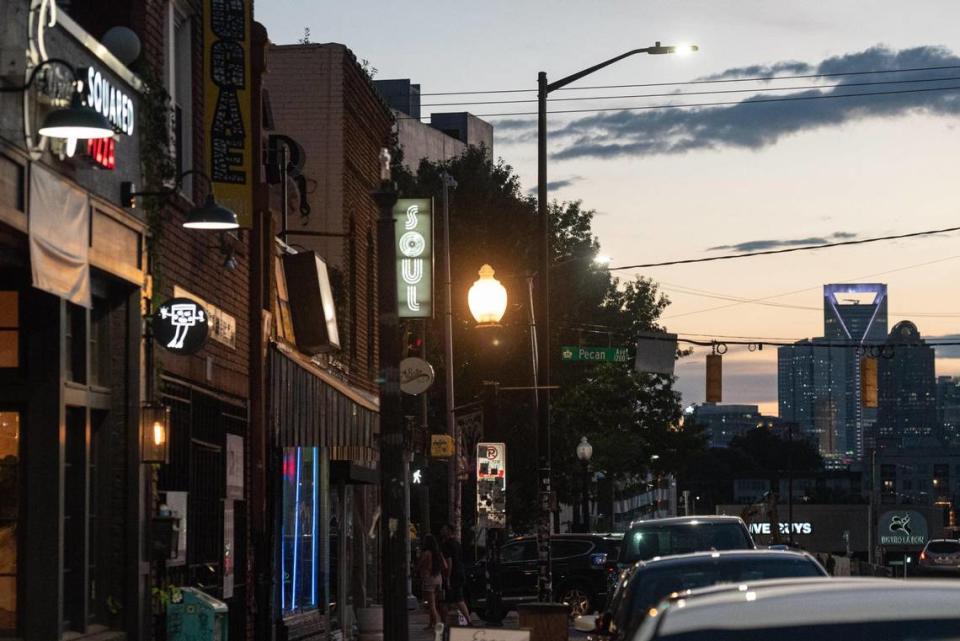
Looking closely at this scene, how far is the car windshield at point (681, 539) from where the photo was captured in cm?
2188

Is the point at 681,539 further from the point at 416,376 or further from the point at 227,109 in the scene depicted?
the point at 227,109

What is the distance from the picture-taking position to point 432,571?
30.3m

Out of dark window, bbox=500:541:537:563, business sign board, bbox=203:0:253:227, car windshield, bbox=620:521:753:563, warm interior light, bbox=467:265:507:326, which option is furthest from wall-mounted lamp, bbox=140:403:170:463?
dark window, bbox=500:541:537:563

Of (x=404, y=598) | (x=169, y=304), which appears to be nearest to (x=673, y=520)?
→ (x=404, y=598)

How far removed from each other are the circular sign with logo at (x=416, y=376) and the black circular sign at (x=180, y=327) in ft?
→ 20.8

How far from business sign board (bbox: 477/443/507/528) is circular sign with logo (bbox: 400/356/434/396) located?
10419 millimetres

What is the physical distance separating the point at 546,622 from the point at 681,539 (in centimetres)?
515

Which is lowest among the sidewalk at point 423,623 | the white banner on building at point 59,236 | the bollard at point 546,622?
the sidewalk at point 423,623

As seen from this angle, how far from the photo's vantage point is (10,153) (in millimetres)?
11734

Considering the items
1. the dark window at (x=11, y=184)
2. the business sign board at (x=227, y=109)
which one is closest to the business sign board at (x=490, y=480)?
the business sign board at (x=227, y=109)

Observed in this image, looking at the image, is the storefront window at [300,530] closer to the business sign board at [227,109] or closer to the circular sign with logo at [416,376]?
the circular sign with logo at [416,376]

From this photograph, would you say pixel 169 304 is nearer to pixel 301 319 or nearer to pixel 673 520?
pixel 301 319

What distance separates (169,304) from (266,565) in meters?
5.60

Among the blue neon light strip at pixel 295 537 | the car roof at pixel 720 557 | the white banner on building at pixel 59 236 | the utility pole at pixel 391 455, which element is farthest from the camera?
the blue neon light strip at pixel 295 537
